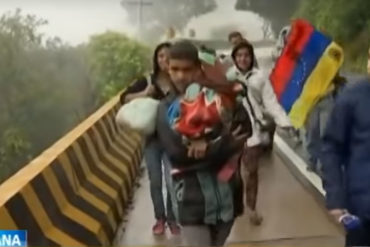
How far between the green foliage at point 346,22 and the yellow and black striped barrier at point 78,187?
648mm

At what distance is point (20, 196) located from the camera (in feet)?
9.25

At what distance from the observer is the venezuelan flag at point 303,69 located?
3.15 meters

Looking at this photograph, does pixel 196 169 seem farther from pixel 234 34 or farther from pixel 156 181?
pixel 156 181

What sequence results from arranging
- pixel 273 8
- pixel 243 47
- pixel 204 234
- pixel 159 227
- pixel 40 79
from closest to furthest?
1. pixel 204 234
2. pixel 40 79
3. pixel 273 8
4. pixel 243 47
5. pixel 159 227

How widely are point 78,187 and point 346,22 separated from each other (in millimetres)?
1153

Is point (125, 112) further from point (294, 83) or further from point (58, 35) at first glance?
point (294, 83)

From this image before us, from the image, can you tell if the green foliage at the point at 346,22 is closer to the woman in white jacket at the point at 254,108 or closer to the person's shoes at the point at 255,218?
the woman in white jacket at the point at 254,108

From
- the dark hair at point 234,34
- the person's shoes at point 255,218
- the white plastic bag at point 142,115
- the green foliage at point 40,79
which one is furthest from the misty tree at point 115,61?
the person's shoes at point 255,218

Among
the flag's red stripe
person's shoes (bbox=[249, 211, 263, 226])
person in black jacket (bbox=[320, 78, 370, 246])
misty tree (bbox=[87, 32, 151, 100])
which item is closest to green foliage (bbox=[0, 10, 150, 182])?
misty tree (bbox=[87, 32, 151, 100])

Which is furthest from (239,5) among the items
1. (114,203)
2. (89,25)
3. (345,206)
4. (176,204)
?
(114,203)

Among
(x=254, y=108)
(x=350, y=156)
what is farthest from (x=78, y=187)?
(x=350, y=156)

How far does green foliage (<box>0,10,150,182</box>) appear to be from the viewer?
2.90 metres

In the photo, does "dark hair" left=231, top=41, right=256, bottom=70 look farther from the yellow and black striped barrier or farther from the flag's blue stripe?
the yellow and black striped barrier

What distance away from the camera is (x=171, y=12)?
2.99 meters
